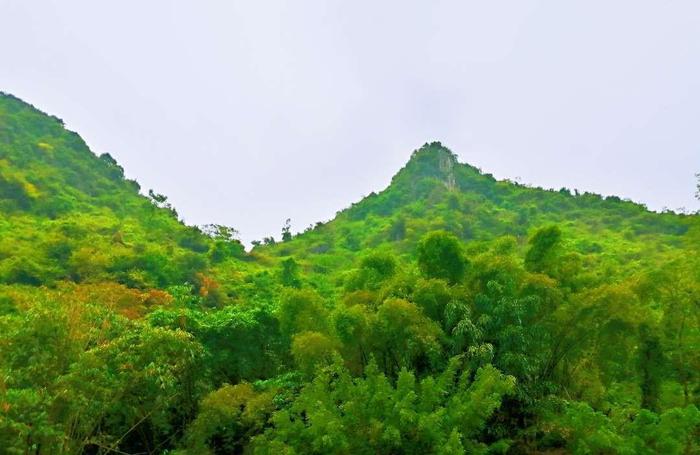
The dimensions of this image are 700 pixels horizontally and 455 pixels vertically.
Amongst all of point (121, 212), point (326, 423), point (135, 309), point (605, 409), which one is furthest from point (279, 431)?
point (121, 212)

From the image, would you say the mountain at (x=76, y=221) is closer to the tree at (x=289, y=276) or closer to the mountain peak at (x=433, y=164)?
the tree at (x=289, y=276)

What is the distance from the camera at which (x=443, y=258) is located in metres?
14.7

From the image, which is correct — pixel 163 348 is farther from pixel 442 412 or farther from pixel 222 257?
pixel 222 257

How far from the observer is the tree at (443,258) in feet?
48.0

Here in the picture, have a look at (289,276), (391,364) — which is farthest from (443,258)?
(289,276)

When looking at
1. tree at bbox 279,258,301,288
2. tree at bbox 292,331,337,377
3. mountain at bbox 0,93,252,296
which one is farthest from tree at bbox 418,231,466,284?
tree at bbox 279,258,301,288

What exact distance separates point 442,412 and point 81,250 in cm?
2324

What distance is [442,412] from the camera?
33.0 feet

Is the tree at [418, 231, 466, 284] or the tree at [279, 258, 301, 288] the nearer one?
the tree at [418, 231, 466, 284]

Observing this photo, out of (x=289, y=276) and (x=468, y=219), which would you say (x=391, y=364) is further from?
(x=468, y=219)

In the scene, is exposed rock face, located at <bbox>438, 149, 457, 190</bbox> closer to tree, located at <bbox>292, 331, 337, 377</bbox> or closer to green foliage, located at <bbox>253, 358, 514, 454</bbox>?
tree, located at <bbox>292, 331, 337, 377</bbox>

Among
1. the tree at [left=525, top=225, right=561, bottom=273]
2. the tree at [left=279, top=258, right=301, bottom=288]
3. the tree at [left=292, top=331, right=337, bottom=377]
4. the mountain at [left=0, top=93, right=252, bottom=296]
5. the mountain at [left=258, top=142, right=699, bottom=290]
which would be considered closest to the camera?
the tree at [left=292, top=331, right=337, bottom=377]

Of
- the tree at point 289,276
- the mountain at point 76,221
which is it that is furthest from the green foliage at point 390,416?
the tree at point 289,276

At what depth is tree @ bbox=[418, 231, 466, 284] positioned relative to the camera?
1462 centimetres
